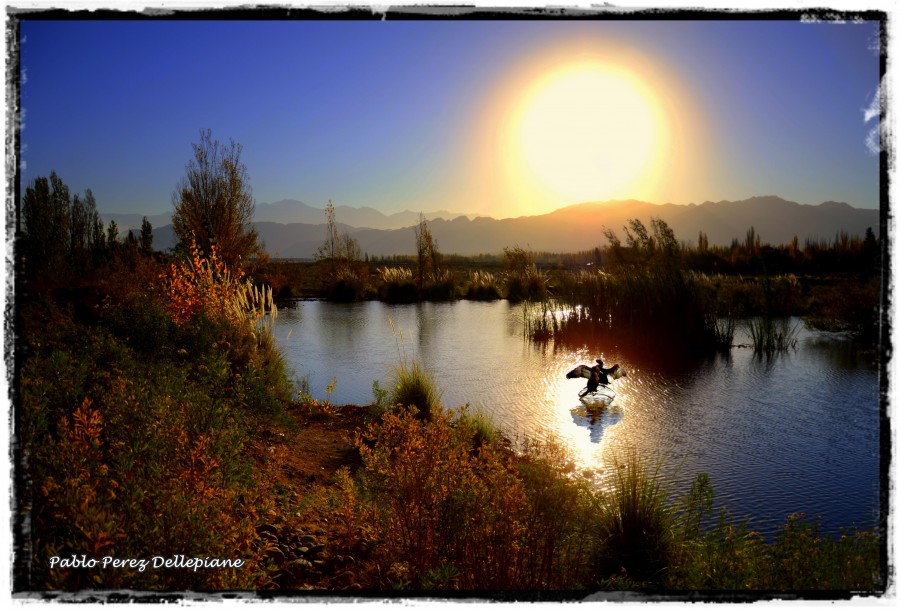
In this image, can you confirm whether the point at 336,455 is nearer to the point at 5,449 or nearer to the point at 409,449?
the point at 409,449

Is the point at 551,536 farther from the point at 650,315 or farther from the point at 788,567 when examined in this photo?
the point at 650,315

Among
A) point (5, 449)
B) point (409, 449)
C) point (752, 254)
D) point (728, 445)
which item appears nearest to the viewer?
point (5, 449)

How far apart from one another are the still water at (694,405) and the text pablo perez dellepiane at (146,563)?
252 cm

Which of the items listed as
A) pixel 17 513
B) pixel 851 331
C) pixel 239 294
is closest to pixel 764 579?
pixel 17 513

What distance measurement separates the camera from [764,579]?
107 inches

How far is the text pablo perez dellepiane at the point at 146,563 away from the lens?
2.17m

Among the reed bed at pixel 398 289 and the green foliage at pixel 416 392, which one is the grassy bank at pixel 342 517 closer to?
the green foliage at pixel 416 392

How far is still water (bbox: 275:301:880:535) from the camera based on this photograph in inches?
156

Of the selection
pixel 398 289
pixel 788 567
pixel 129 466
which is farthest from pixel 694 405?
pixel 398 289

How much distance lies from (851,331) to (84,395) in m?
9.08

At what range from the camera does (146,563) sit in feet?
7.36

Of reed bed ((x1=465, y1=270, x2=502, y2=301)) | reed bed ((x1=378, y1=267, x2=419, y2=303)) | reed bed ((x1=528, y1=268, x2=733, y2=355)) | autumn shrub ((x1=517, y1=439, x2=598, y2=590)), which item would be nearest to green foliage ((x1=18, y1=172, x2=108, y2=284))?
autumn shrub ((x1=517, y1=439, x2=598, y2=590))

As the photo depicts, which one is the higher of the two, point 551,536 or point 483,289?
point 483,289

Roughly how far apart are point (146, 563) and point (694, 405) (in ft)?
A: 16.0
